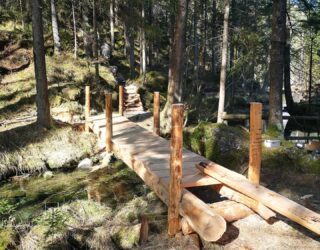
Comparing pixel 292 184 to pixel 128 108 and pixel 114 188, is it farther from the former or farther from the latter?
pixel 128 108

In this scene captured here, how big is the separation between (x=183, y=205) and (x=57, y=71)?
1572 centimetres

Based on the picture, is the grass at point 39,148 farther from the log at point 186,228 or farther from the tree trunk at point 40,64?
the log at point 186,228

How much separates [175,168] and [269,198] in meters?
1.54

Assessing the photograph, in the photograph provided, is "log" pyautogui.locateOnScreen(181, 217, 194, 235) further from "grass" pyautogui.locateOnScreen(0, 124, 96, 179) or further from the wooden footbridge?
"grass" pyautogui.locateOnScreen(0, 124, 96, 179)

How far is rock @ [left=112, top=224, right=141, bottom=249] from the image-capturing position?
5902 millimetres

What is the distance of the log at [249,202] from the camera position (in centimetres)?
503

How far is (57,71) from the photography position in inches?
761

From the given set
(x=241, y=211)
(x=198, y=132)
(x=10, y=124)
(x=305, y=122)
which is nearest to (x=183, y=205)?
(x=241, y=211)

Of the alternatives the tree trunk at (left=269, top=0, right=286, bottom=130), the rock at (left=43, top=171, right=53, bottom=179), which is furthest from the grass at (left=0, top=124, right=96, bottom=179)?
the tree trunk at (left=269, top=0, right=286, bottom=130)

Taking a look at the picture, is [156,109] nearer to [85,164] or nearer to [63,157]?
[85,164]

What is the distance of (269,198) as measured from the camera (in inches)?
192

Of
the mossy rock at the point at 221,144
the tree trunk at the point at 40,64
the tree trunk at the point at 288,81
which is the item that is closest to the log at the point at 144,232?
the mossy rock at the point at 221,144

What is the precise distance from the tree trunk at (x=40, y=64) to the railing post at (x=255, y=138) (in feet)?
27.2

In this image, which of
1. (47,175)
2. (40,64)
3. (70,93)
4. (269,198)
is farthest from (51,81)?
(269,198)
